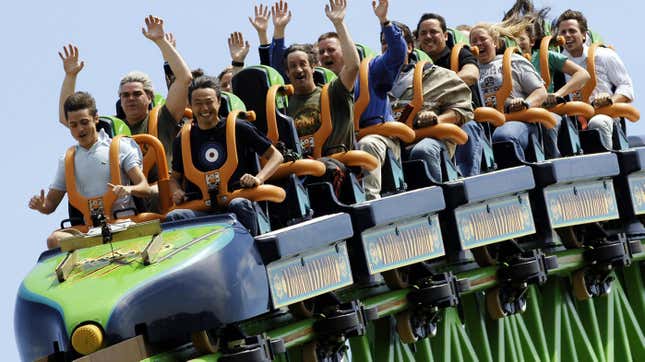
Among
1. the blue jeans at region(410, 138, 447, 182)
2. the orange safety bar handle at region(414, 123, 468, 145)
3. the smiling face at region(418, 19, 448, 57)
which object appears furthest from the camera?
the smiling face at region(418, 19, 448, 57)

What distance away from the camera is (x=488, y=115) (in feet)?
44.7

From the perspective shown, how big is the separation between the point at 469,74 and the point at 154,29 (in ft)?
8.97

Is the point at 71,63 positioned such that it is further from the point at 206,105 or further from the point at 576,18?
the point at 576,18

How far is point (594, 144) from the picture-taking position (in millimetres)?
14805

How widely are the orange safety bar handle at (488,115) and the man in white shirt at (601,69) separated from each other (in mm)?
1561

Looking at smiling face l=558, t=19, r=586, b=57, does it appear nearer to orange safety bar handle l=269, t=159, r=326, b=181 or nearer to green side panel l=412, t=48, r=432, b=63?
green side panel l=412, t=48, r=432, b=63

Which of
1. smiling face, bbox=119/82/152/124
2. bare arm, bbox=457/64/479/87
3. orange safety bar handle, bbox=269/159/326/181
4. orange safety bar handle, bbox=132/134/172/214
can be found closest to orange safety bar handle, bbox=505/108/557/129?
bare arm, bbox=457/64/479/87

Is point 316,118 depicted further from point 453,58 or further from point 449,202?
point 453,58

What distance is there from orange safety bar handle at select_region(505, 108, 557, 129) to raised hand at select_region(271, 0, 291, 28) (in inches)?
70.3

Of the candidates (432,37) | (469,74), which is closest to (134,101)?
(469,74)

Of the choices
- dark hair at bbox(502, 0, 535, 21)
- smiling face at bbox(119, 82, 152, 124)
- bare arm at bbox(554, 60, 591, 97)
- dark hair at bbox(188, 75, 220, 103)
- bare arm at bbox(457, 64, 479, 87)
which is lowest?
bare arm at bbox(554, 60, 591, 97)

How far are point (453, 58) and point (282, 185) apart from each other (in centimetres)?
307

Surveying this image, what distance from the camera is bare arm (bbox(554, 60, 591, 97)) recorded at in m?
15.1

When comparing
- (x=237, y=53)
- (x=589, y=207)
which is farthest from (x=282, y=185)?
(x=589, y=207)
